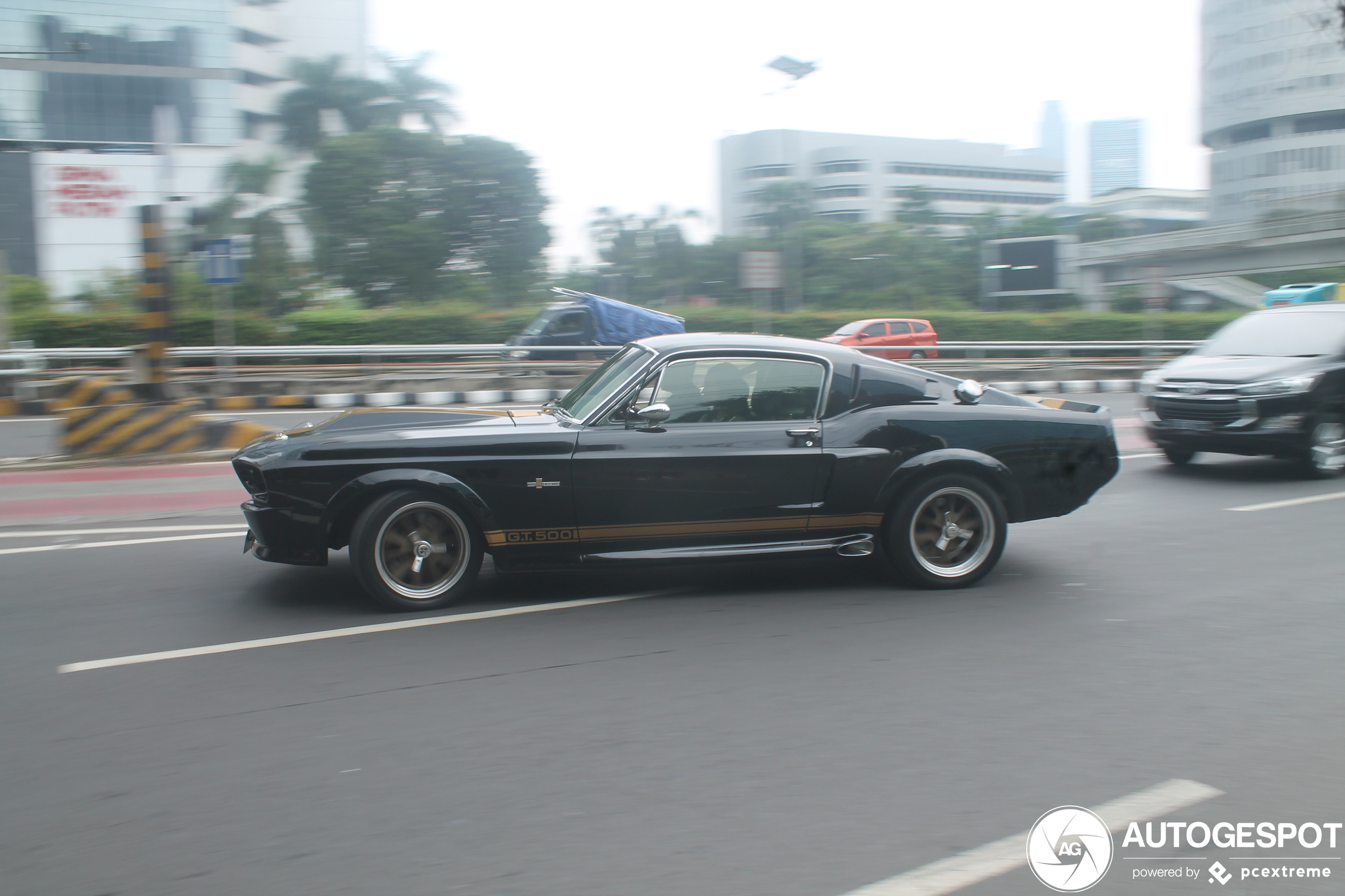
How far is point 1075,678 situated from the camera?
13.6ft

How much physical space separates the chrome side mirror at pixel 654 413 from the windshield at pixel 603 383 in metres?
0.25

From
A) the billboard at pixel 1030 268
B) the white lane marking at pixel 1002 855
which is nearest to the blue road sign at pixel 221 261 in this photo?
the white lane marking at pixel 1002 855

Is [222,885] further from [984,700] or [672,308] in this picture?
[672,308]

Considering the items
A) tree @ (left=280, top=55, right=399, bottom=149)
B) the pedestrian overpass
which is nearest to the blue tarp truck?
tree @ (left=280, top=55, right=399, bottom=149)

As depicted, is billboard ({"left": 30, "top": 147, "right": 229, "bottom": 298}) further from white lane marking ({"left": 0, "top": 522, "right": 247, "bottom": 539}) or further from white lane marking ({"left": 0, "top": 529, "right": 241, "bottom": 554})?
white lane marking ({"left": 0, "top": 529, "right": 241, "bottom": 554})

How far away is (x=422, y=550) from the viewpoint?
5.07 m

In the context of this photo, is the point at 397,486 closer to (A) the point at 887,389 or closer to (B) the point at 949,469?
(A) the point at 887,389

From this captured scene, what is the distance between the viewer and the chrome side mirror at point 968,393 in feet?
18.6

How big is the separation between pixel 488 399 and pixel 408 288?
2282cm

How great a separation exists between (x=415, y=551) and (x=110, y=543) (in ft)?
10.3

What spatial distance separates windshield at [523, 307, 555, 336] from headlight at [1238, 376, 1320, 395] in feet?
57.6

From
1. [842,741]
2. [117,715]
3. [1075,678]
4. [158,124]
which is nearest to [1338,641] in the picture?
[1075,678]

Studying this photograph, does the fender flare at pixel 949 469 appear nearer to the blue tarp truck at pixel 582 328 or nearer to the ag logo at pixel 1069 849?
the ag logo at pixel 1069 849

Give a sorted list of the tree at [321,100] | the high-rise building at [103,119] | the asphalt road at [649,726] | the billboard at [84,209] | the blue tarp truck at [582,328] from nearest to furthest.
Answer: the asphalt road at [649,726]
the blue tarp truck at [582,328]
the tree at [321,100]
the billboard at [84,209]
the high-rise building at [103,119]
